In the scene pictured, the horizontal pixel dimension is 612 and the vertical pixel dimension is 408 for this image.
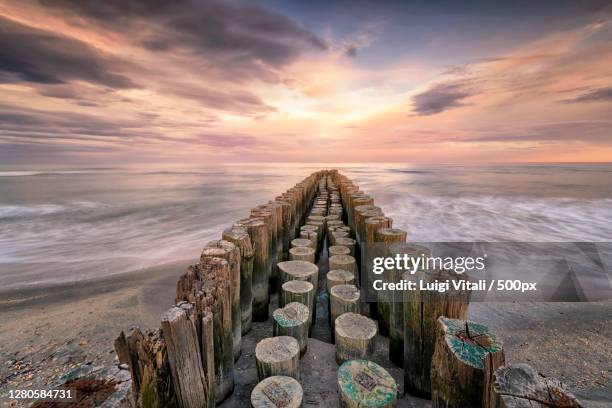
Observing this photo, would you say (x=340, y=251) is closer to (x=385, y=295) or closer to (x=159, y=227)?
(x=385, y=295)

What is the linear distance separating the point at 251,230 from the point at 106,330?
3.25m

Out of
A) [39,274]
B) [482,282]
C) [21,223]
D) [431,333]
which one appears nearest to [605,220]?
[482,282]

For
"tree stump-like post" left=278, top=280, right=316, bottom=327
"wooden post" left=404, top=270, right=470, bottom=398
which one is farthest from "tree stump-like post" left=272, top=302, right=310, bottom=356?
"wooden post" left=404, top=270, right=470, bottom=398

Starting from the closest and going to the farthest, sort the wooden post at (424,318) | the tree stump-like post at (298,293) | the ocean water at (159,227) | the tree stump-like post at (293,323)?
the wooden post at (424,318) → the tree stump-like post at (293,323) → the tree stump-like post at (298,293) → the ocean water at (159,227)

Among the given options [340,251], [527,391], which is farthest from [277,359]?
[340,251]

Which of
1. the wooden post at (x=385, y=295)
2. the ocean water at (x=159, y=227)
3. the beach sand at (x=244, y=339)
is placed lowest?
the ocean water at (x=159, y=227)

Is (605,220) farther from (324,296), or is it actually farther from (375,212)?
(324,296)

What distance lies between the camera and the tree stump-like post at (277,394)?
178cm

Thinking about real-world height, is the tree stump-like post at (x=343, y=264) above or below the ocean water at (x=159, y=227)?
above

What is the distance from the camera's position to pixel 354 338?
231cm

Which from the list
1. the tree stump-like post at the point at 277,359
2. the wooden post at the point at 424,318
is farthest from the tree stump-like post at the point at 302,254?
the wooden post at the point at 424,318

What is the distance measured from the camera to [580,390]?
10.7 feet

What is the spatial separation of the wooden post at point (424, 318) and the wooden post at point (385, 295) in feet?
2.63

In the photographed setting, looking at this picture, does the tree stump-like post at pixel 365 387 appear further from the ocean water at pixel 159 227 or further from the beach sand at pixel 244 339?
the ocean water at pixel 159 227
